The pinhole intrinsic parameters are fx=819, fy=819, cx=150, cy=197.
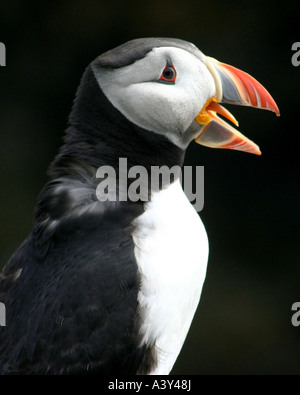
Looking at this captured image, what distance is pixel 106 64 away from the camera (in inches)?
84.7

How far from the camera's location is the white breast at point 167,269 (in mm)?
2102

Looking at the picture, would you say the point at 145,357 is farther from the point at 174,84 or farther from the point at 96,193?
the point at 174,84

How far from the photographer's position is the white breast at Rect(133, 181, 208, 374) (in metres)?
2.10

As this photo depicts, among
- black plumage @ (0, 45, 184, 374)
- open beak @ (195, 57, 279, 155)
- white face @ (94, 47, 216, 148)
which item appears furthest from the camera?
open beak @ (195, 57, 279, 155)

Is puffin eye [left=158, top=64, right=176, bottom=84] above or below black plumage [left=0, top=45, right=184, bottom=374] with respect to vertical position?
above

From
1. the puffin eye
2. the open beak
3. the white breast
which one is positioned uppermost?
the puffin eye

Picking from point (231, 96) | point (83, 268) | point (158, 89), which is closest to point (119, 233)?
point (83, 268)

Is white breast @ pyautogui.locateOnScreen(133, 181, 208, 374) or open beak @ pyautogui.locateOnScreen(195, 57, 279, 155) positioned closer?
white breast @ pyautogui.locateOnScreen(133, 181, 208, 374)

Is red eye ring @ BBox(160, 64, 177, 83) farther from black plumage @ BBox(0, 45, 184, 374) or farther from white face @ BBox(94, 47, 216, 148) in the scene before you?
black plumage @ BBox(0, 45, 184, 374)

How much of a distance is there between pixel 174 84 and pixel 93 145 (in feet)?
0.89

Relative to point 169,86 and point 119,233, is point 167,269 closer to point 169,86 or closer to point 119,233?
point 119,233

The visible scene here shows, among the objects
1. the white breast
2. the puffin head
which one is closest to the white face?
the puffin head

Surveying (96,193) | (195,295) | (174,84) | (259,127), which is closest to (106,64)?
(174,84)

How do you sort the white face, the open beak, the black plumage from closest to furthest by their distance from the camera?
the black plumage, the white face, the open beak
